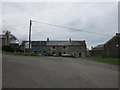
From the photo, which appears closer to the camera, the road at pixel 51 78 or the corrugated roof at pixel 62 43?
the road at pixel 51 78

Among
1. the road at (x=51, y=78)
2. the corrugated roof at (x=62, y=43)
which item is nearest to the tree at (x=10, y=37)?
the corrugated roof at (x=62, y=43)

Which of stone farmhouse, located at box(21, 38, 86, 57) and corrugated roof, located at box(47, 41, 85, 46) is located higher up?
corrugated roof, located at box(47, 41, 85, 46)

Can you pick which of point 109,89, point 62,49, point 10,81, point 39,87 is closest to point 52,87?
point 39,87

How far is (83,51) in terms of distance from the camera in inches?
2741

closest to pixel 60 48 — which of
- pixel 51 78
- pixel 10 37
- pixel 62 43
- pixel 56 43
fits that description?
pixel 62 43

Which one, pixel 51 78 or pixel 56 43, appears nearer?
pixel 51 78

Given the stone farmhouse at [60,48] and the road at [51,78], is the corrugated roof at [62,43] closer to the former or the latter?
the stone farmhouse at [60,48]

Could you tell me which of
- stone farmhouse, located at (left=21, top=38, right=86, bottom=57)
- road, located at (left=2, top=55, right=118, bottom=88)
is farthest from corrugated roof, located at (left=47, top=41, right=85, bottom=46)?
road, located at (left=2, top=55, right=118, bottom=88)

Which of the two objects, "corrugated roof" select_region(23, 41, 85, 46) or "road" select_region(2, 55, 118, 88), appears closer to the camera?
"road" select_region(2, 55, 118, 88)

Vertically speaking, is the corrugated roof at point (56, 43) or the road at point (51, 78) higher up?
the corrugated roof at point (56, 43)

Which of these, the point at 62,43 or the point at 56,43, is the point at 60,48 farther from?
the point at 56,43

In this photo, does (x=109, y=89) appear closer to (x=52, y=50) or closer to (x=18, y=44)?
(x=52, y=50)

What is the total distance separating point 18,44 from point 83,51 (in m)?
29.9

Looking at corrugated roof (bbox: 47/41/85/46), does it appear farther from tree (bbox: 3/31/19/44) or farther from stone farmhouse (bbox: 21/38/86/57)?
tree (bbox: 3/31/19/44)
